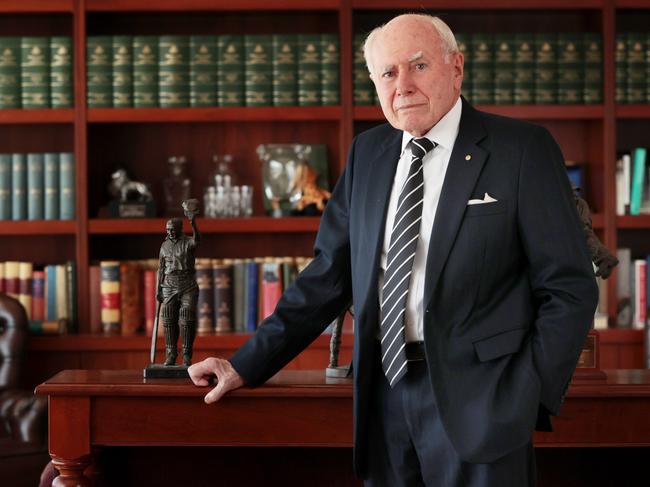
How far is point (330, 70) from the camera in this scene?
4.36 m


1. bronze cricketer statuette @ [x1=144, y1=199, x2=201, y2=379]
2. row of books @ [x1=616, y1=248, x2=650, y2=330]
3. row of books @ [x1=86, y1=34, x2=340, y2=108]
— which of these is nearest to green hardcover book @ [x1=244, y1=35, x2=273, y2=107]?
row of books @ [x1=86, y1=34, x2=340, y2=108]

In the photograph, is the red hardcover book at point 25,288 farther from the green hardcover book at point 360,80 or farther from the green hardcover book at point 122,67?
the green hardcover book at point 360,80

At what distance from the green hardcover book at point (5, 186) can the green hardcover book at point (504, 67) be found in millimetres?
2064

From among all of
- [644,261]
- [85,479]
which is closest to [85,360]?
[85,479]

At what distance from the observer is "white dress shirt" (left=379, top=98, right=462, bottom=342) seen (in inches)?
78.0

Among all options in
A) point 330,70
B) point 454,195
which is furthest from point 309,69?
point 454,195

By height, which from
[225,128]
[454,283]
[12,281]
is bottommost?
[12,281]

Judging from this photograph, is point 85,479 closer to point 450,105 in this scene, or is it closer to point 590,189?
point 450,105

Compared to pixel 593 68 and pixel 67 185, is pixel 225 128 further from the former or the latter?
pixel 593 68

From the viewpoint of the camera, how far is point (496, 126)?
203cm

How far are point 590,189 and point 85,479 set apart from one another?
9.43 feet

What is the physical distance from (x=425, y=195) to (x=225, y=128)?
2.72 m

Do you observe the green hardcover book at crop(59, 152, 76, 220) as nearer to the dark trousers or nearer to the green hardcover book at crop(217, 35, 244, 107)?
the green hardcover book at crop(217, 35, 244, 107)

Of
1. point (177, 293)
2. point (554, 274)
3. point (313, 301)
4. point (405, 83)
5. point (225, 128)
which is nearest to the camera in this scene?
point (554, 274)
